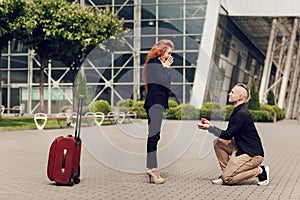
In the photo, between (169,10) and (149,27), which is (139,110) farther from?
(169,10)

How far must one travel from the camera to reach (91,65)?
36281 millimetres

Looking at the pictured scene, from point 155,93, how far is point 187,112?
23.4 m

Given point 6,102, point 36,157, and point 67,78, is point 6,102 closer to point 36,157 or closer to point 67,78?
point 67,78

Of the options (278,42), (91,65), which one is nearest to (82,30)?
(91,65)

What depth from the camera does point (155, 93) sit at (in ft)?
25.8

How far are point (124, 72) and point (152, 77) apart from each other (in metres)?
31.3

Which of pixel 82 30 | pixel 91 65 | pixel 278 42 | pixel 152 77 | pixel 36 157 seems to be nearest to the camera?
pixel 152 77

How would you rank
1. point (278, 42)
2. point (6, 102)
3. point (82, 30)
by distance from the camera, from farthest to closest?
point (278, 42), point (6, 102), point (82, 30)

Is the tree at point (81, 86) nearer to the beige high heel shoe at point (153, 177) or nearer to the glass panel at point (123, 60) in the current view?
the glass panel at point (123, 60)

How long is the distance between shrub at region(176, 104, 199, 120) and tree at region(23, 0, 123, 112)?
714 centimetres

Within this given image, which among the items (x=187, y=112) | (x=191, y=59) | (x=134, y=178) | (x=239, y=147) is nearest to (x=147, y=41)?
(x=191, y=59)

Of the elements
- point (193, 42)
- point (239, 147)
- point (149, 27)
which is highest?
point (149, 27)

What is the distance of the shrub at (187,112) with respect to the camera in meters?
31.0

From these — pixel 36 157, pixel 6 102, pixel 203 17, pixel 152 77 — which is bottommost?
pixel 6 102
